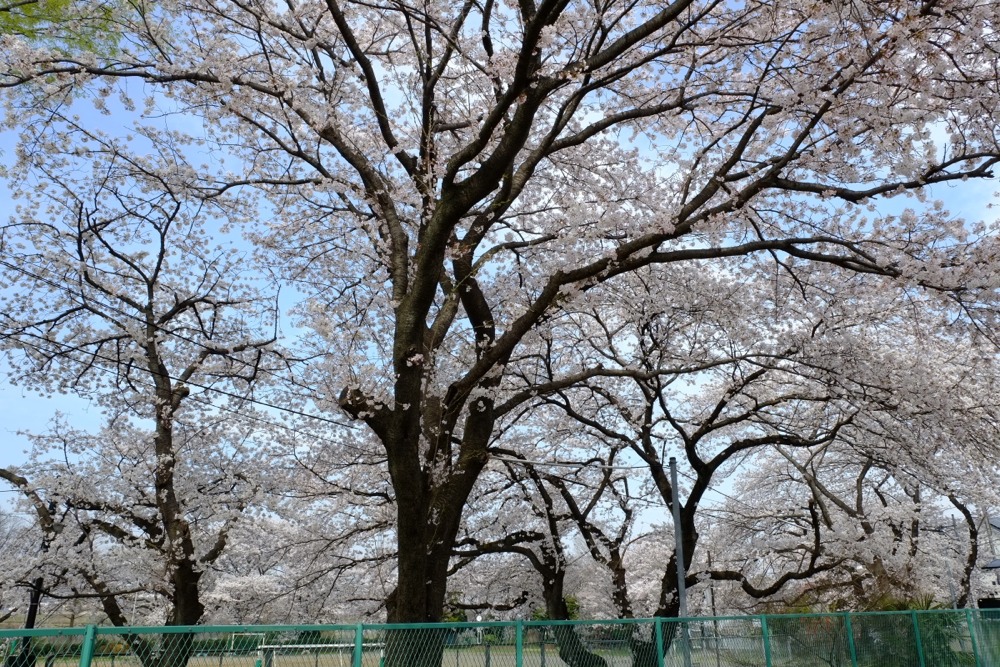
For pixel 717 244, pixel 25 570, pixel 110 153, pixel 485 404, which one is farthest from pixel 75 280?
pixel 717 244

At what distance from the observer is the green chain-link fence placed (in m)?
4.57

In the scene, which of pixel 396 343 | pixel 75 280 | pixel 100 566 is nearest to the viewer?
pixel 396 343

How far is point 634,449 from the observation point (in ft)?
45.5

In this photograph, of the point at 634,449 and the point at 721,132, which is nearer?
the point at 721,132


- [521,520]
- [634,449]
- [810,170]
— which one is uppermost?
[810,170]

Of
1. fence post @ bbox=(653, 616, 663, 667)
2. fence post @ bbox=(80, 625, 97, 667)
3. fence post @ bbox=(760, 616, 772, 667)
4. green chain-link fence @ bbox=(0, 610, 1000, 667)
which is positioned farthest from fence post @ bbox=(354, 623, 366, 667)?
fence post @ bbox=(760, 616, 772, 667)

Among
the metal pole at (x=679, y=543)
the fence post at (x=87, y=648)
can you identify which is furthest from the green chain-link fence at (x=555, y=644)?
the metal pole at (x=679, y=543)

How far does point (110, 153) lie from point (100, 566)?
9.84 meters

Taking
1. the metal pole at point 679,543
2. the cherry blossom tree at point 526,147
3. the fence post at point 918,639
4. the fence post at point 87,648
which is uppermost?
the cherry blossom tree at point 526,147

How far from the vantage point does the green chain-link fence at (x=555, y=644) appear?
15.0ft

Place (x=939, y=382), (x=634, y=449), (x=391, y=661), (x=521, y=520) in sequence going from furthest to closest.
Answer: (x=521, y=520) < (x=634, y=449) < (x=939, y=382) < (x=391, y=661)

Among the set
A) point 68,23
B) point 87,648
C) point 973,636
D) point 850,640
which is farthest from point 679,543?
point 68,23

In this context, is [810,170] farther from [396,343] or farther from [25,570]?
[25,570]

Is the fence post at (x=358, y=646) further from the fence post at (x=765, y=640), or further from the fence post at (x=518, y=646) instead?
the fence post at (x=765, y=640)
